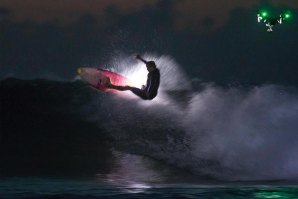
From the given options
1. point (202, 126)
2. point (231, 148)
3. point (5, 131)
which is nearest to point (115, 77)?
point (231, 148)

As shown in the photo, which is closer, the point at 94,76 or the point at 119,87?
the point at 119,87

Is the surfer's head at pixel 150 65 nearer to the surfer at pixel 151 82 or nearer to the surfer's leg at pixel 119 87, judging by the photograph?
the surfer at pixel 151 82

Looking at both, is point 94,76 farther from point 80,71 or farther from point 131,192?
point 131,192

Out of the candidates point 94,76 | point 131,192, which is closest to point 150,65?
point 94,76

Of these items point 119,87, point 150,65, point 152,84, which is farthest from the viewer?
point 119,87

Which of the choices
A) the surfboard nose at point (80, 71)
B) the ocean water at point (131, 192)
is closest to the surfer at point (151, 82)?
the surfboard nose at point (80, 71)

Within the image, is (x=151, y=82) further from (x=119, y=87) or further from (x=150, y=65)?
(x=119, y=87)

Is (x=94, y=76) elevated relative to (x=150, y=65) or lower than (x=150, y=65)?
elevated

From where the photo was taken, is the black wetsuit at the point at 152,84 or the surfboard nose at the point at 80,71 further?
the surfboard nose at the point at 80,71

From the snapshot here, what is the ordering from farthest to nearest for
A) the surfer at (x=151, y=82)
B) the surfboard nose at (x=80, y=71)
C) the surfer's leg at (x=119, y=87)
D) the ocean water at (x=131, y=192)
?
the surfboard nose at (x=80, y=71)
the surfer's leg at (x=119, y=87)
the surfer at (x=151, y=82)
the ocean water at (x=131, y=192)

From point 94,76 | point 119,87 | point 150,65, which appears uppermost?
point 94,76

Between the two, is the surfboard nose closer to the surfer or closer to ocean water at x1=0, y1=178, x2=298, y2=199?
the surfer

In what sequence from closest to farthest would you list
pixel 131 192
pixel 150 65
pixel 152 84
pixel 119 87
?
1. pixel 131 192
2. pixel 152 84
3. pixel 150 65
4. pixel 119 87

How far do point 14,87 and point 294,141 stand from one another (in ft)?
78.9
